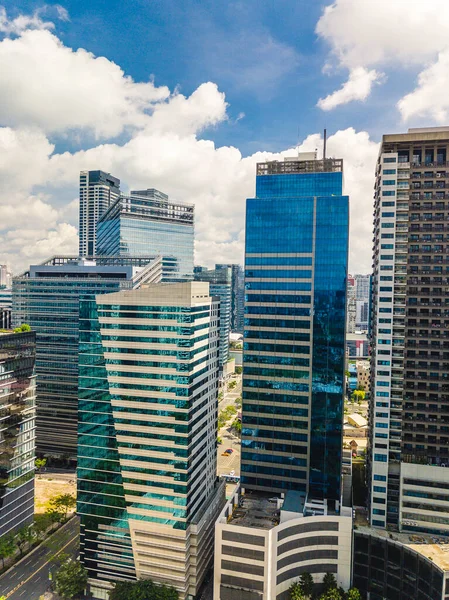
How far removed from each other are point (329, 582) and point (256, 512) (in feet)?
63.0

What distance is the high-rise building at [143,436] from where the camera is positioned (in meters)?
86.8

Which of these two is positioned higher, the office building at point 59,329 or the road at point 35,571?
the office building at point 59,329

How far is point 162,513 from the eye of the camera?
87.4 meters

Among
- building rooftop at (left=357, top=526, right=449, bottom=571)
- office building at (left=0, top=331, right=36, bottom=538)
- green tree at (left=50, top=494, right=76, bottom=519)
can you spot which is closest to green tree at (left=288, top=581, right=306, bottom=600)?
building rooftop at (left=357, top=526, right=449, bottom=571)

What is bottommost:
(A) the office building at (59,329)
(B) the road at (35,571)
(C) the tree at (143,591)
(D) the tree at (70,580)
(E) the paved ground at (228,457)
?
(B) the road at (35,571)

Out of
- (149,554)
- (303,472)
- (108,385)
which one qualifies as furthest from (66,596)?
(303,472)

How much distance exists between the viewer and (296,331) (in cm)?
10444

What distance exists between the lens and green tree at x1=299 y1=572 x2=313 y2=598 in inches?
3300

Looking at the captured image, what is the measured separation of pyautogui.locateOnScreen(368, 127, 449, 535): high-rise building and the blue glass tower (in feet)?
33.1

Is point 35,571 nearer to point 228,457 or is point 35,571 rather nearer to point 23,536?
point 23,536

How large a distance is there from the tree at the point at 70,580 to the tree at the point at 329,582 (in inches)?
2009

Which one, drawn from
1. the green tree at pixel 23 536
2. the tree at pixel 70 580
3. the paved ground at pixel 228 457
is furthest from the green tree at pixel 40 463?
the paved ground at pixel 228 457

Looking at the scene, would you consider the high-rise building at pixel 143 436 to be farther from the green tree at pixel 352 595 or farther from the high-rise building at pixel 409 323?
the high-rise building at pixel 409 323

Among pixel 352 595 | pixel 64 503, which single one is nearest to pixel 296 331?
pixel 352 595
